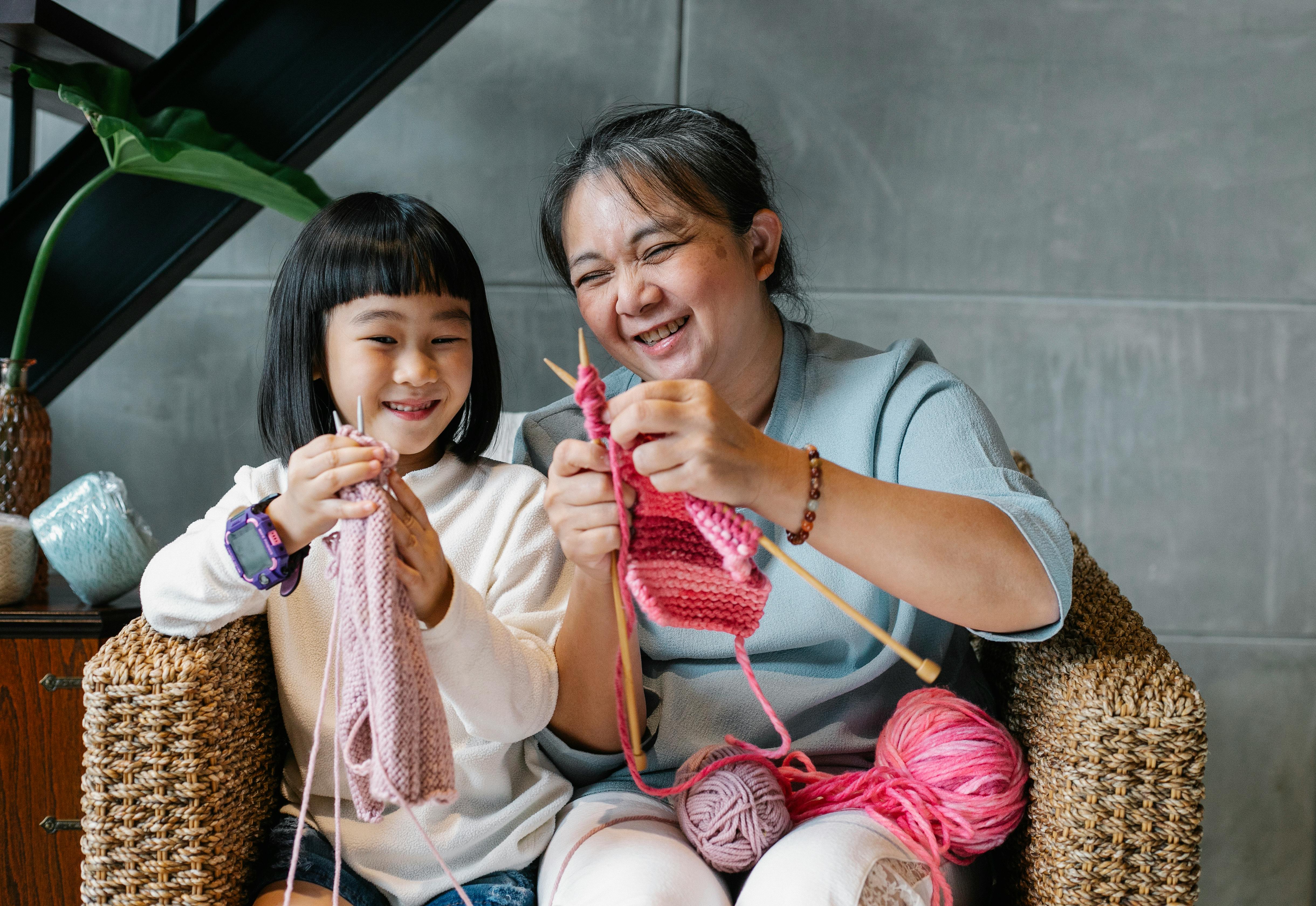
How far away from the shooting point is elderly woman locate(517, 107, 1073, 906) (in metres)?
0.90

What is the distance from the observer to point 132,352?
6.25 feet

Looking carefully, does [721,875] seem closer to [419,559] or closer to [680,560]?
[680,560]

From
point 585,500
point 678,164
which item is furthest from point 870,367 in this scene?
point 585,500

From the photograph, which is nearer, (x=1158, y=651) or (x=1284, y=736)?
(x=1158, y=651)

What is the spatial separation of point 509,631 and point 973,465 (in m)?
0.51

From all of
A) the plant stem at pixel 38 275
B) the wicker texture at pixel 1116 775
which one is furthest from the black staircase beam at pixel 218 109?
the wicker texture at pixel 1116 775

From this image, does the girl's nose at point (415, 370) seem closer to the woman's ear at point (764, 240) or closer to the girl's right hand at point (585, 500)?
the girl's right hand at point (585, 500)

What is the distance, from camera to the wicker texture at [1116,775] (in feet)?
2.98

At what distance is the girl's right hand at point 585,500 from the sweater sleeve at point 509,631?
0.12 m

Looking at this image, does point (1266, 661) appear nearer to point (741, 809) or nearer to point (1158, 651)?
point (1158, 651)

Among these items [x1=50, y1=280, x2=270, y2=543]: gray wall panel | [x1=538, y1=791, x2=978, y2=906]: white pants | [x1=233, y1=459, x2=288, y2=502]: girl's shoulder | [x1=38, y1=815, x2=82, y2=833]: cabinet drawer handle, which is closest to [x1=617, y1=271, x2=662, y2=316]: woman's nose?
[x1=233, y1=459, x2=288, y2=502]: girl's shoulder

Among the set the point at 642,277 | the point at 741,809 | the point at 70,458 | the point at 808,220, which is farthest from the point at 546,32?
the point at 741,809

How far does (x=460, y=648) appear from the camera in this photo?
96cm

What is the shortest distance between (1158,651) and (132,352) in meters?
1.80
